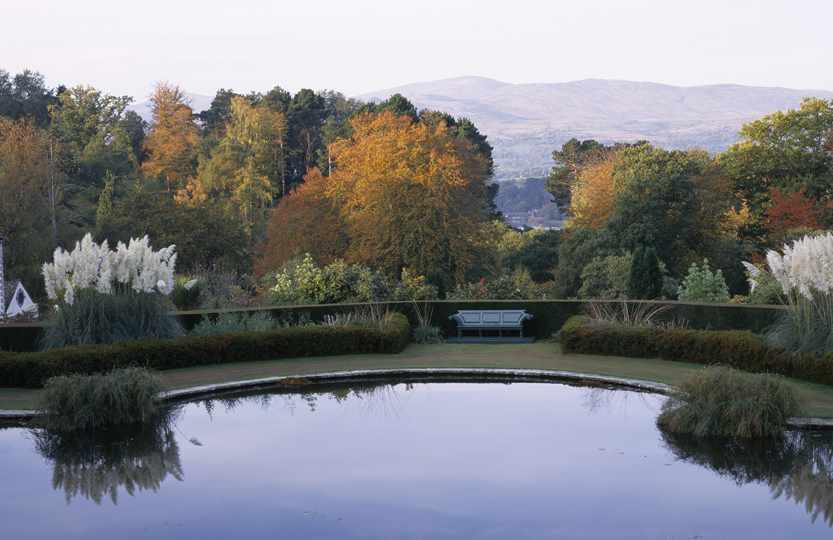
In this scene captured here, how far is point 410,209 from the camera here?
94.7 feet

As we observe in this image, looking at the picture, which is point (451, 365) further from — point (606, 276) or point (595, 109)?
point (595, 109)

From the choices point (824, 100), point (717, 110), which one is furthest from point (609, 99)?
point (824, 100)

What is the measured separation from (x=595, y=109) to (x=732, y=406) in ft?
521

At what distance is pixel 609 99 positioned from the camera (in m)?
170

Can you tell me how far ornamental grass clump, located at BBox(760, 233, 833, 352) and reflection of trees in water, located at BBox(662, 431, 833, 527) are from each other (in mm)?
2444

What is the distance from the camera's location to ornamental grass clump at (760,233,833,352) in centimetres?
1191

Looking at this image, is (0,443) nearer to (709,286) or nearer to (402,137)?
(709,286)

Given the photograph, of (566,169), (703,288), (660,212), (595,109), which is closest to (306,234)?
(660,212)

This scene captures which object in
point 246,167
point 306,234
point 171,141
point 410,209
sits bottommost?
point 306,234

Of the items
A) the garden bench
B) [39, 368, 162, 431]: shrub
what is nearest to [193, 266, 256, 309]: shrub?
the garden bench

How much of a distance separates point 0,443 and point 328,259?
20.6m

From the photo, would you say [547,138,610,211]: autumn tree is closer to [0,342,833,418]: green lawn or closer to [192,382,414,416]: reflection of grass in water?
[0,342,833,418]: green lawn

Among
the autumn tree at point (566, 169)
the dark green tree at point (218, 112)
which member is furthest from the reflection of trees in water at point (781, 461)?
the autumn tree at point (566, 169)

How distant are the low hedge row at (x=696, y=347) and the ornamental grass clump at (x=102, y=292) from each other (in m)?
6.31
